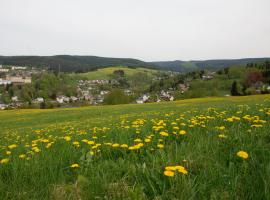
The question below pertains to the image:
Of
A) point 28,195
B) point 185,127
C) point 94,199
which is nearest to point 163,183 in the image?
point 94,199

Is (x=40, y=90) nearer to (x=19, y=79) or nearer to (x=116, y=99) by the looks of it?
(x=19, y=79)

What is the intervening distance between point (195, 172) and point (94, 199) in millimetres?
1046

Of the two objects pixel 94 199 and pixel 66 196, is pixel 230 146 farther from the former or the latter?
pixel 66 196

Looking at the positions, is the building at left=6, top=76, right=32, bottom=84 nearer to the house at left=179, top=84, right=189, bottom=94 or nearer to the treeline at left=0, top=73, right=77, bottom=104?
the treeline at left=0, top=73, right=77, bottom=104

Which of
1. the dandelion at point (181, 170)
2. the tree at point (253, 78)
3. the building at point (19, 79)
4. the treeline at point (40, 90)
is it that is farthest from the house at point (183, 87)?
the dandelion at point (181, 170)

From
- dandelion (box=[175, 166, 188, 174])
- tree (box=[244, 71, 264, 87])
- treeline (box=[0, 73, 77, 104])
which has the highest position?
dandelion (box=[175, 166, 188, 174])

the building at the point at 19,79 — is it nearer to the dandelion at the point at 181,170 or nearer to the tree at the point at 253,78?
the tree at the point at 253,78

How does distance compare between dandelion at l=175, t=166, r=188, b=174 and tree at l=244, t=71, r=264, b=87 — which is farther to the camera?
tree at l=244, t=71, r=264, b=87

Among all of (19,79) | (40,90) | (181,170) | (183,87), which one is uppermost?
(181,170)

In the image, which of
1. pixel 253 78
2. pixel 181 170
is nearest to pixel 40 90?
pixel 253 78

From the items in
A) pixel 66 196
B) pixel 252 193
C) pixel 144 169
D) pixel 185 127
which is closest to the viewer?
pixel 252 193

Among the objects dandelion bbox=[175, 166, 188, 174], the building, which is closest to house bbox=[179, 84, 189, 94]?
the building

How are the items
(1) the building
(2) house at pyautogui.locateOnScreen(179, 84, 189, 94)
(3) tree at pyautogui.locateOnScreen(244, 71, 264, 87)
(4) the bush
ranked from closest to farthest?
(4) the bush
(3) tree at pyautogui.locateOnScreen(244, 71, 264, 87)
(2) house at pyautogui.locateOnScreen(179, 84, 189, 94)
(1) the building

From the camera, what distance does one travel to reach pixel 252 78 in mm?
95875
